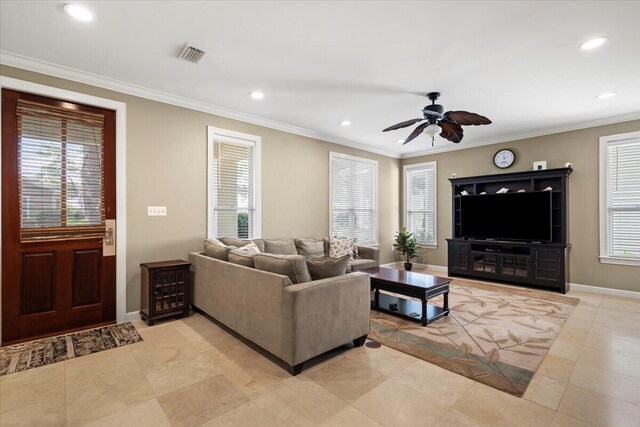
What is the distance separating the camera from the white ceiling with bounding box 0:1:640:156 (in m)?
2.41

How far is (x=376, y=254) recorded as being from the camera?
223 inches

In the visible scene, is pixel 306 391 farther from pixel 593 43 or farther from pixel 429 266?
pixel 429 266

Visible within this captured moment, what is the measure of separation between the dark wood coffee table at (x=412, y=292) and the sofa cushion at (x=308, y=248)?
119 centimetres

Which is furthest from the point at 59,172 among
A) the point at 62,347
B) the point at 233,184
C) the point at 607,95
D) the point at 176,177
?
the point at 607,95

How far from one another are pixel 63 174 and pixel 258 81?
2374 mm

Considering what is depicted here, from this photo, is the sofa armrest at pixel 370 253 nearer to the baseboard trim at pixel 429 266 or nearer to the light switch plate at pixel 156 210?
the baseboard trim at pixel 429 266

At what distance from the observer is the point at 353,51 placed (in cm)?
299

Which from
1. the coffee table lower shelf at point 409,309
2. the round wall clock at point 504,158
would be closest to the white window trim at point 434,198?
the round wall clock at point 504,158

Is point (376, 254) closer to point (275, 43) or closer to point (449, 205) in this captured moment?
point (449, 205)

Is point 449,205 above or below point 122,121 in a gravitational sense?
below

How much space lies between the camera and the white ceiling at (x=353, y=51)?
2.41 m

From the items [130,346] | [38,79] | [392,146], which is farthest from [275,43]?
[392,146]

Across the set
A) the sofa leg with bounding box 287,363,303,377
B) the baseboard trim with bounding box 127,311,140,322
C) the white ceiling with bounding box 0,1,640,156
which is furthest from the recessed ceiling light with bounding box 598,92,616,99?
the baseboard trim with bounding box 127,311,140,322

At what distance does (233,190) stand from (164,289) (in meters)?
1.77
